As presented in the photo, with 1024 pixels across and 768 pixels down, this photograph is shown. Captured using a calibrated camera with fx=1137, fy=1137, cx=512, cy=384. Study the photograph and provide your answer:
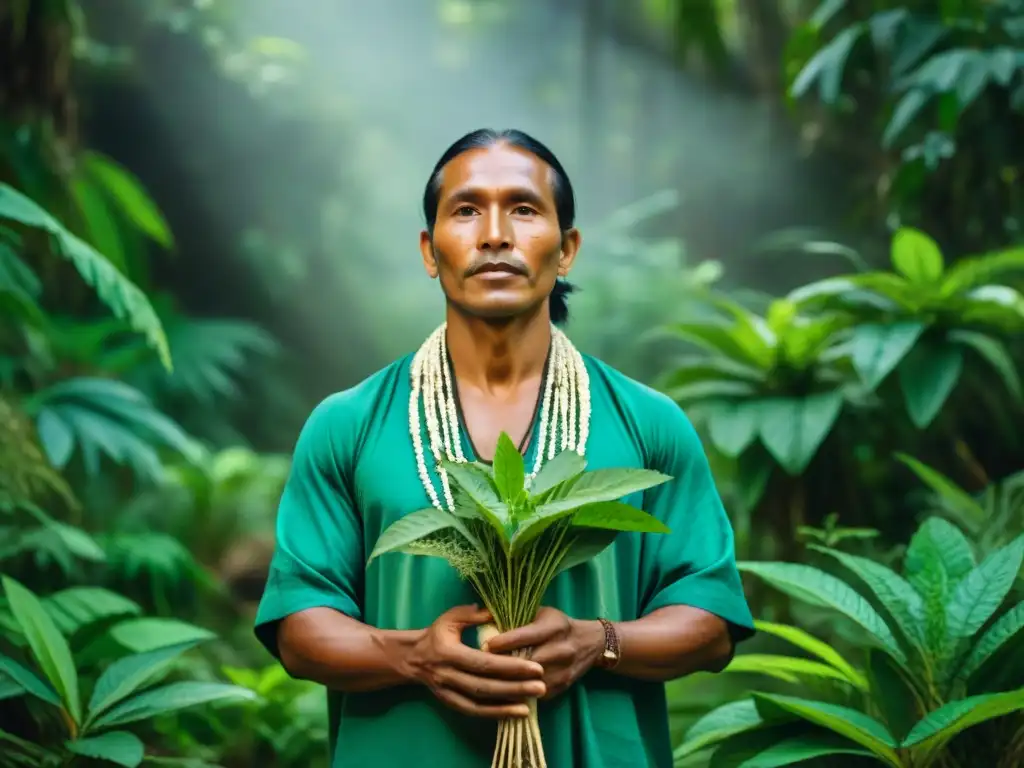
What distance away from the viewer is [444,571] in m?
1.52

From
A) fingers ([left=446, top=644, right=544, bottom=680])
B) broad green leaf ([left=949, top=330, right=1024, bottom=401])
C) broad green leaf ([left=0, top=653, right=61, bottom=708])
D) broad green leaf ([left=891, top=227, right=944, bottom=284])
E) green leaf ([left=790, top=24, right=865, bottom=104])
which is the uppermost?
green leaf ([left=790, top=24, right=865, bottom=104])

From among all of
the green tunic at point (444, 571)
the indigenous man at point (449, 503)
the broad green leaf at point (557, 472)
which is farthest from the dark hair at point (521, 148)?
the broad green leaf at point (557, 472)

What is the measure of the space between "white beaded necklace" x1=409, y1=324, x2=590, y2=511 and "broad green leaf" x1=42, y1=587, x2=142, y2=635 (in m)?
1.18

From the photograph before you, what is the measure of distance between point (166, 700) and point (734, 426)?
1444 millimetres

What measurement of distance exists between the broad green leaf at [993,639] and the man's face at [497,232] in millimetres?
962

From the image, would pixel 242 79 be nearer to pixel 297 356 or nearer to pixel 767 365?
pixel 297 356

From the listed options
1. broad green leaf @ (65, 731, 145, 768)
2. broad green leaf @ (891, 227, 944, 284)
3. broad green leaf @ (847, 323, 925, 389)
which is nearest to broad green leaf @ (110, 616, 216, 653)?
broad green leaf @ (65, 731, 145, 768)

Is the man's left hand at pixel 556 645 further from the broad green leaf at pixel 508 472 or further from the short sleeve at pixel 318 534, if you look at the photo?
the short sleeve at pixel 318 534

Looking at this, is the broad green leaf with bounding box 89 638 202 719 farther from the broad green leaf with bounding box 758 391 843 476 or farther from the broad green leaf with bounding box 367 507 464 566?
the broad green leaf with bounding box 758 391 843 476

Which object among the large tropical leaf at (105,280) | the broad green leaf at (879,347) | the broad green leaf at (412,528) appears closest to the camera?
the broad green leaf at (412,528)

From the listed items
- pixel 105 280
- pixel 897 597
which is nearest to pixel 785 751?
pixel 897 597

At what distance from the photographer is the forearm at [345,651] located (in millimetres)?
1437

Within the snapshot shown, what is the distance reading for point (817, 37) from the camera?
3697 millimetres

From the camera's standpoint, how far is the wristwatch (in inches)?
56.8
